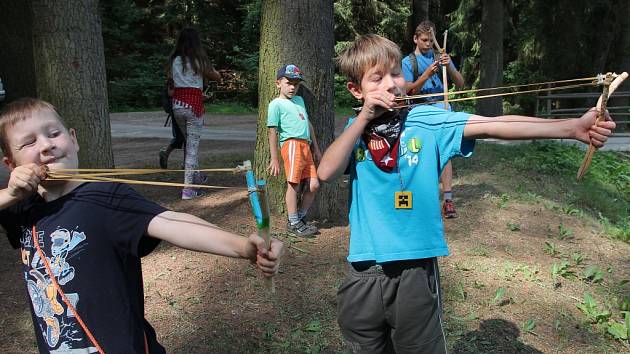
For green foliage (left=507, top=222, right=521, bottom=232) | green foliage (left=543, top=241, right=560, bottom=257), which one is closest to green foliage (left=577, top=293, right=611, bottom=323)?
green foliage (left=543, top=241, right=560, bottom=257)

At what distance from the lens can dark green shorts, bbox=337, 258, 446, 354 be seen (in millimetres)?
2303

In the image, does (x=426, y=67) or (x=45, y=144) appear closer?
(x=45, y=144)

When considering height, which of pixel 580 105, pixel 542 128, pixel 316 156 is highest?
pixel 542 128

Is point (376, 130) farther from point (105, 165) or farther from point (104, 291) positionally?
point (105, 165)

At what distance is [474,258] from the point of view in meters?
4.78

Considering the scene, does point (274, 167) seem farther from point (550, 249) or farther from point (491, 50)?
point (491, 50)

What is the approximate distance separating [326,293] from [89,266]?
8.05 ft

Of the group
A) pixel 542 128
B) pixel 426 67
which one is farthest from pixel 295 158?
pixel 542 128

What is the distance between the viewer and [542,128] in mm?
2098

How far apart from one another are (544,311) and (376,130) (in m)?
2.44

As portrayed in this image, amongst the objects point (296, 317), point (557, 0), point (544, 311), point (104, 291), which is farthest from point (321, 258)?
point (557, 0)

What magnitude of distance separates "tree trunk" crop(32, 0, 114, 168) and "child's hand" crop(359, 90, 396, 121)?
363cm

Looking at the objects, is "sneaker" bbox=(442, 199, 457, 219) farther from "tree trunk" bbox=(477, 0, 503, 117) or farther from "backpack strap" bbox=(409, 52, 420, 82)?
"tree trunk" bbox=(477, 0, 503, 117)

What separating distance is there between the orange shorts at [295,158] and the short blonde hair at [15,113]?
2936 millimetres
